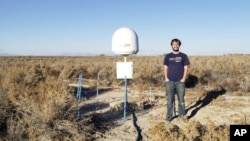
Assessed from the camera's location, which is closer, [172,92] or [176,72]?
[176,72]

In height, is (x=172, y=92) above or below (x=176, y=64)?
below

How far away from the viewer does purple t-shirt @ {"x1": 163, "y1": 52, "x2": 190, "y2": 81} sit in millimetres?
9484

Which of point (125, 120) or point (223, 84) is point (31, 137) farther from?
point (223, 84)

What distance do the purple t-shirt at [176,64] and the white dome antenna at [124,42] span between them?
141 cm

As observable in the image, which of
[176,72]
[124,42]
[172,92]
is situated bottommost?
[172,92]

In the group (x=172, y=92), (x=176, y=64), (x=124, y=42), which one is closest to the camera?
(x=176, y=64)

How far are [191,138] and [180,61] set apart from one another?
281cm

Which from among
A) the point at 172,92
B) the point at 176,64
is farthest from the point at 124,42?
the point at 172,92

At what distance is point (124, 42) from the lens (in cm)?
1059

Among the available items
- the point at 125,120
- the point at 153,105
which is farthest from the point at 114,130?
the point at 153,105

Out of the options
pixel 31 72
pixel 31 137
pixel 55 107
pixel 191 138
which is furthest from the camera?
pixel 31 72

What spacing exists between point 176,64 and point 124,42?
5.71 feet

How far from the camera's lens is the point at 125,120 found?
998 centimetres

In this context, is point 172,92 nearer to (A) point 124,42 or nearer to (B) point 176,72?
(B) point 176,72
